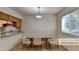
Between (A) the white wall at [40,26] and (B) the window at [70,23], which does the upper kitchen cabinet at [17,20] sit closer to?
(A) the white wall at [40,26]

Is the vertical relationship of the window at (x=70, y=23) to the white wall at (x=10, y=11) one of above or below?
below

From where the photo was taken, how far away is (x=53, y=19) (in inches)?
61.0

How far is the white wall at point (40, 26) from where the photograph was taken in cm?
152

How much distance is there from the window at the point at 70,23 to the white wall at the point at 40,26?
169 mm

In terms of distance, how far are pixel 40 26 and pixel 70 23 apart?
1.50 ft

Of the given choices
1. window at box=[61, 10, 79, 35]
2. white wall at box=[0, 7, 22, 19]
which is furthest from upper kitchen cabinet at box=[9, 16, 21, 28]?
window at box=[61, 10, 79, 35]

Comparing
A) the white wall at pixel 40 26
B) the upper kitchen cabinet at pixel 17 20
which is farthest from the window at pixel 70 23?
the upper kitchen cabinet at pixel 17 20

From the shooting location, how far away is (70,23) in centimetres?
155

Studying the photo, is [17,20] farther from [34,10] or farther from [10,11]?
[34,10]

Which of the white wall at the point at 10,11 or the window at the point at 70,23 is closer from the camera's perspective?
the white wall at the point at 10,11

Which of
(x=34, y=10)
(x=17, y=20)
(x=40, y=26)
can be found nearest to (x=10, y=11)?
(x=17, y=20)
